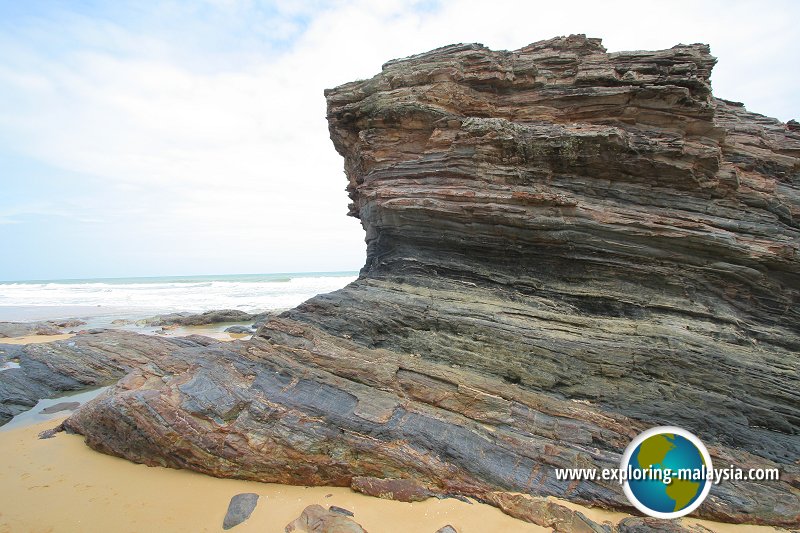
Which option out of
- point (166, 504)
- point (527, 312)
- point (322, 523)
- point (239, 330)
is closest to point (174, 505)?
point (166, 504)

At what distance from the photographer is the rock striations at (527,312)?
7066mm

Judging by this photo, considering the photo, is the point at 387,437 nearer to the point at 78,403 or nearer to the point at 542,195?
the point at 542,195

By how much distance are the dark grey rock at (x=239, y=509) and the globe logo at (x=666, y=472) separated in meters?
6.09

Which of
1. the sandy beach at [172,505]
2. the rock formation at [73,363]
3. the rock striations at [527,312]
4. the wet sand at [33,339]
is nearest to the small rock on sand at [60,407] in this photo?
the rock formation at [73,363]

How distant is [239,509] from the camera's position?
6422mm

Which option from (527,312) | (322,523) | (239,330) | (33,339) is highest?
(527,312)

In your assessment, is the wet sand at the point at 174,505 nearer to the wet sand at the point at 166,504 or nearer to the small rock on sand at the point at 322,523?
the wet sand at the point at 166,504

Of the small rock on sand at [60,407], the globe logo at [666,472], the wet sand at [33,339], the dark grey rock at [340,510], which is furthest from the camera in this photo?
the wet sand at [33,339]

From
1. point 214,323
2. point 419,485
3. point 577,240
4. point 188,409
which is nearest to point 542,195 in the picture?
point 577,240

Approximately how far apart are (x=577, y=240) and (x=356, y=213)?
8.54 m

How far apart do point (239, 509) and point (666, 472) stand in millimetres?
→ 7108

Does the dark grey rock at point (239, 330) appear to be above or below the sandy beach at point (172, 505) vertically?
above

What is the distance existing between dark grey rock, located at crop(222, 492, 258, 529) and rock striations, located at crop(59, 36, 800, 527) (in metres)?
0.45

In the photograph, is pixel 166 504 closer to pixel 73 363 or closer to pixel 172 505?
pixel 172 505
